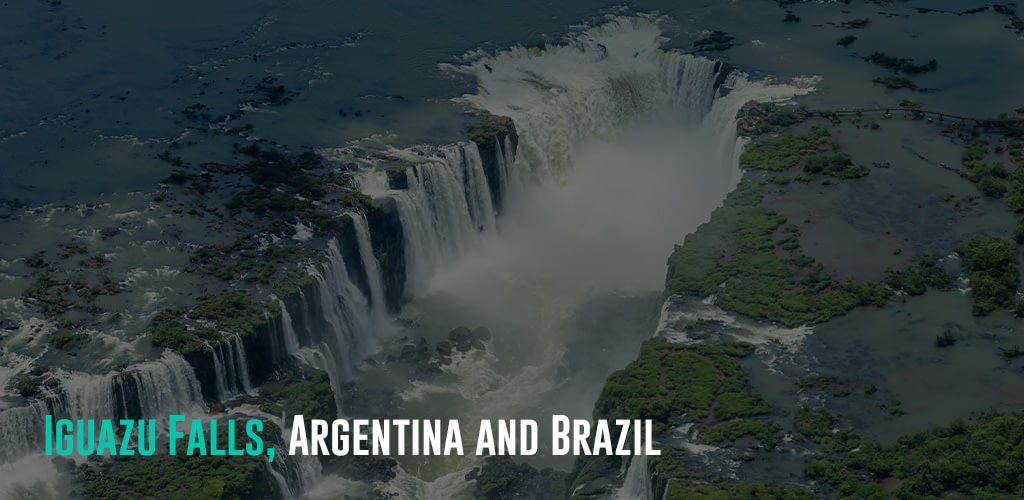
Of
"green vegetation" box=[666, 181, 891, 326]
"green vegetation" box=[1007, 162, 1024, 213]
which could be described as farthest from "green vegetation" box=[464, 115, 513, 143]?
"green vegetation" box=[1007, 162, 1024, 213]

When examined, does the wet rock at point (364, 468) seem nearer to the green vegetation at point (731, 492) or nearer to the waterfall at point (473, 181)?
the green vegetation at point (731, 492)

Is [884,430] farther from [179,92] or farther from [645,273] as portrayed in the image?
[179,92]

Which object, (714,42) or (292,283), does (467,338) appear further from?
(714,42)

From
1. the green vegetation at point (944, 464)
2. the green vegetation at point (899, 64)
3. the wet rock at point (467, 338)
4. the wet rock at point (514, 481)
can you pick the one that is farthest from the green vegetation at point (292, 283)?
the green vegetation at point (899, 64)

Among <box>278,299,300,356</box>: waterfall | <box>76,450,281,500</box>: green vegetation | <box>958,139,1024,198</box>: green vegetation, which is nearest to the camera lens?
<box>76,450,281,500</box>: green vegetation

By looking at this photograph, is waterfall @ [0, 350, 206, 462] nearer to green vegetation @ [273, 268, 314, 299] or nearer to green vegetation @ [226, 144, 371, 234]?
green vegetation @ [273, 268, 314, 299]

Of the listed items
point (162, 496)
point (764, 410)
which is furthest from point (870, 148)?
point (162, 496)
